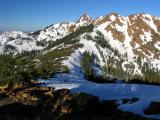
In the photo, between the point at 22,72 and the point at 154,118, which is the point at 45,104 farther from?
the point at 22,72

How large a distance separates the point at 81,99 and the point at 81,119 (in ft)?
33.7

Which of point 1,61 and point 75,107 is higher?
point 1,61

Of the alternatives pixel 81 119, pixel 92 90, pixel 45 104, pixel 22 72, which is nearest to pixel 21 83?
pixel 22 72

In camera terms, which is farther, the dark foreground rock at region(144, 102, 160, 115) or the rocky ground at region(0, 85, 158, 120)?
the dark foreground rock at region(144, 102, 160, 115)

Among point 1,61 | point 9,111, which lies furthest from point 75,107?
point 1,61

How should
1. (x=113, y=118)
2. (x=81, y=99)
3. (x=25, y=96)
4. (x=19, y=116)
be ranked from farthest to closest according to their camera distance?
(x=25, y=96) → (x=81, y=99) → (x=19, y=116) → (x=113, y=118)

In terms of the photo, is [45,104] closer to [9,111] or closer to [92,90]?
[9,111]

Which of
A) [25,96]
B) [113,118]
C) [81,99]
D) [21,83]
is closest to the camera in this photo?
[113,118]

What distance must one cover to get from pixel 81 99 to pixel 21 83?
48993 mm

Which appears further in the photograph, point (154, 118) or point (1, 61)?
point (1, 61)

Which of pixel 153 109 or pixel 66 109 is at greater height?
pixel 153 109

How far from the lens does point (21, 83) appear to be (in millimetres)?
105875

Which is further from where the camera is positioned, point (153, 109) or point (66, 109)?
point (153, 109)

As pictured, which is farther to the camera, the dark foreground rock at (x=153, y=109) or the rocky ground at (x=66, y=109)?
the dark foreground rock at (x=153, y=109)
